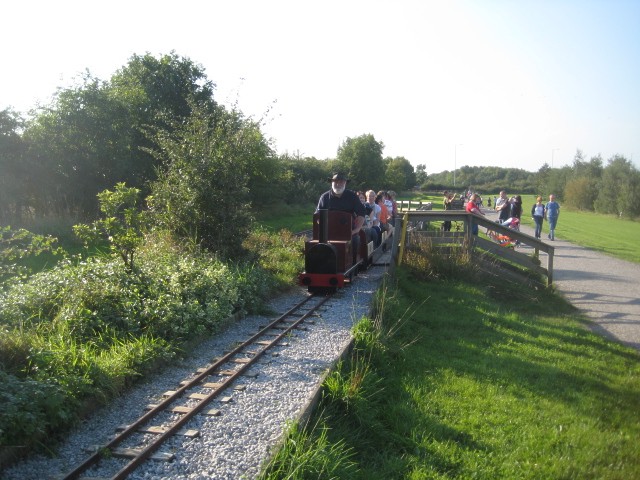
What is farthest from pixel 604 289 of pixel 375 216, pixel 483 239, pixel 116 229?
pixel 116 229

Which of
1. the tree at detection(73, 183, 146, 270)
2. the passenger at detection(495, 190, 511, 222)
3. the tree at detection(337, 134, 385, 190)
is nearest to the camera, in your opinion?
the tree at detection(73, 183, 146, 270)

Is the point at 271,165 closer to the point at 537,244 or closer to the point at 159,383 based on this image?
the point at 537,244

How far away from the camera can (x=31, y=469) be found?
4.40 m

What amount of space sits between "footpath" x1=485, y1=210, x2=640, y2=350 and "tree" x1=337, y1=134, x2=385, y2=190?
35187 millimetres

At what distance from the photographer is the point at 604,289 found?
13.1 metres

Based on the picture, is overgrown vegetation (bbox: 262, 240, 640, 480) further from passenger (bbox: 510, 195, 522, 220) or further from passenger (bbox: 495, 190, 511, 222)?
passenger (bbox: 510, 195, 522, 220)

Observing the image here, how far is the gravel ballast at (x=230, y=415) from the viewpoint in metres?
4.48

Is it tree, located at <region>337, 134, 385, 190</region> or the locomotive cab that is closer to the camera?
the locomotive cab

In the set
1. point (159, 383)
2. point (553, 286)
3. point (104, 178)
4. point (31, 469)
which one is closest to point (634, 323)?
point (553, 286)

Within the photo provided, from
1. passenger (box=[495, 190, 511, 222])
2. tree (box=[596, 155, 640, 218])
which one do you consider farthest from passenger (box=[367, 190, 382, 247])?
tree (box=[596, 155, 640, 218])

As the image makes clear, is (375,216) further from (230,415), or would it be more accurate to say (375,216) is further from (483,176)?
(483,176)

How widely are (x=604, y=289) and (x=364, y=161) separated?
42182 mm

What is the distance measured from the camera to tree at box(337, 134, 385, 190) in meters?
53.5

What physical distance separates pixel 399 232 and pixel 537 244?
10.3 feet
